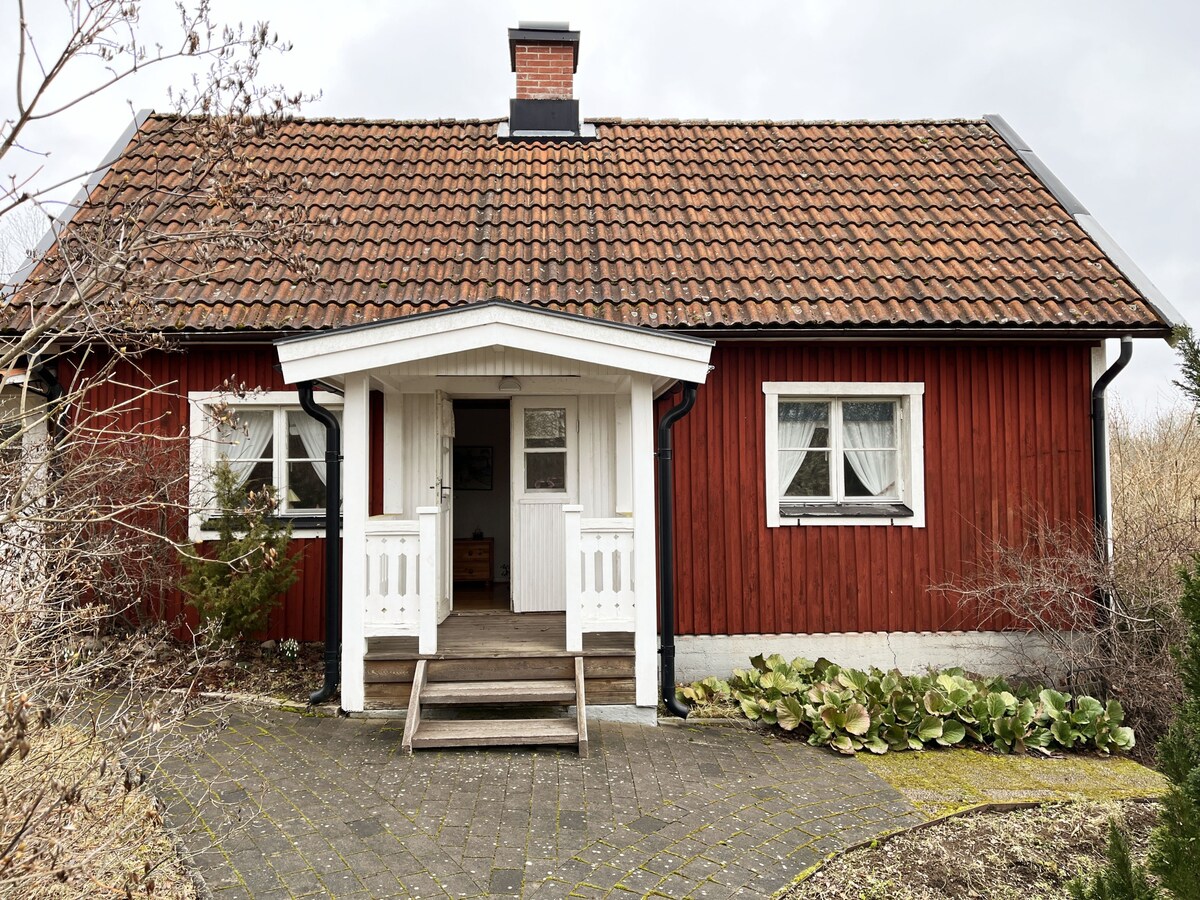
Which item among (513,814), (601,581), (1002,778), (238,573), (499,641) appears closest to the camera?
(513,814)

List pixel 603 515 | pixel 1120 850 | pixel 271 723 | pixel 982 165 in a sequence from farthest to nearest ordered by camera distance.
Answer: pixel 982 165, pixel 603 515, pixel 271 723, pixel 1120 850

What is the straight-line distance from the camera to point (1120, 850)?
235 centimetres

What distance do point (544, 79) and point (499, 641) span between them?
764 cm

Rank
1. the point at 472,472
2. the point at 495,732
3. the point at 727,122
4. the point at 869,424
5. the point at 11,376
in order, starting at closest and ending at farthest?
the point at 11,376, the point at 495,732, the point at 869,424, the point at 727,122, the point at 472,472

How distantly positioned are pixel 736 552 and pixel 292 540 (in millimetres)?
4343

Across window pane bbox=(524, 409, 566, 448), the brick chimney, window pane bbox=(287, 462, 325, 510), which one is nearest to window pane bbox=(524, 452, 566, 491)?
window pane bbox=(524, 409, 566, 448)

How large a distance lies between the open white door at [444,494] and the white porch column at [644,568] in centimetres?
202

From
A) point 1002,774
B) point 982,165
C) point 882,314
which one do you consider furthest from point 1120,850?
point 982,165

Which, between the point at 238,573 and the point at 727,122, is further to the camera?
the point at 727,122

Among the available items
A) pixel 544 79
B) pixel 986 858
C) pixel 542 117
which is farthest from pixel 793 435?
pixel 544 79

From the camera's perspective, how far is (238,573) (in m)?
6.65

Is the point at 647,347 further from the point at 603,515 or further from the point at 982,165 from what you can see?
the point at 982,165

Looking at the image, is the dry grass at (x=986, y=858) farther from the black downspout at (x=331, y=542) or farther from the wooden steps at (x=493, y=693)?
the black downspout at (x=331, y=542)

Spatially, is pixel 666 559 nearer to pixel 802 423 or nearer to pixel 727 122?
pixel 802 423
